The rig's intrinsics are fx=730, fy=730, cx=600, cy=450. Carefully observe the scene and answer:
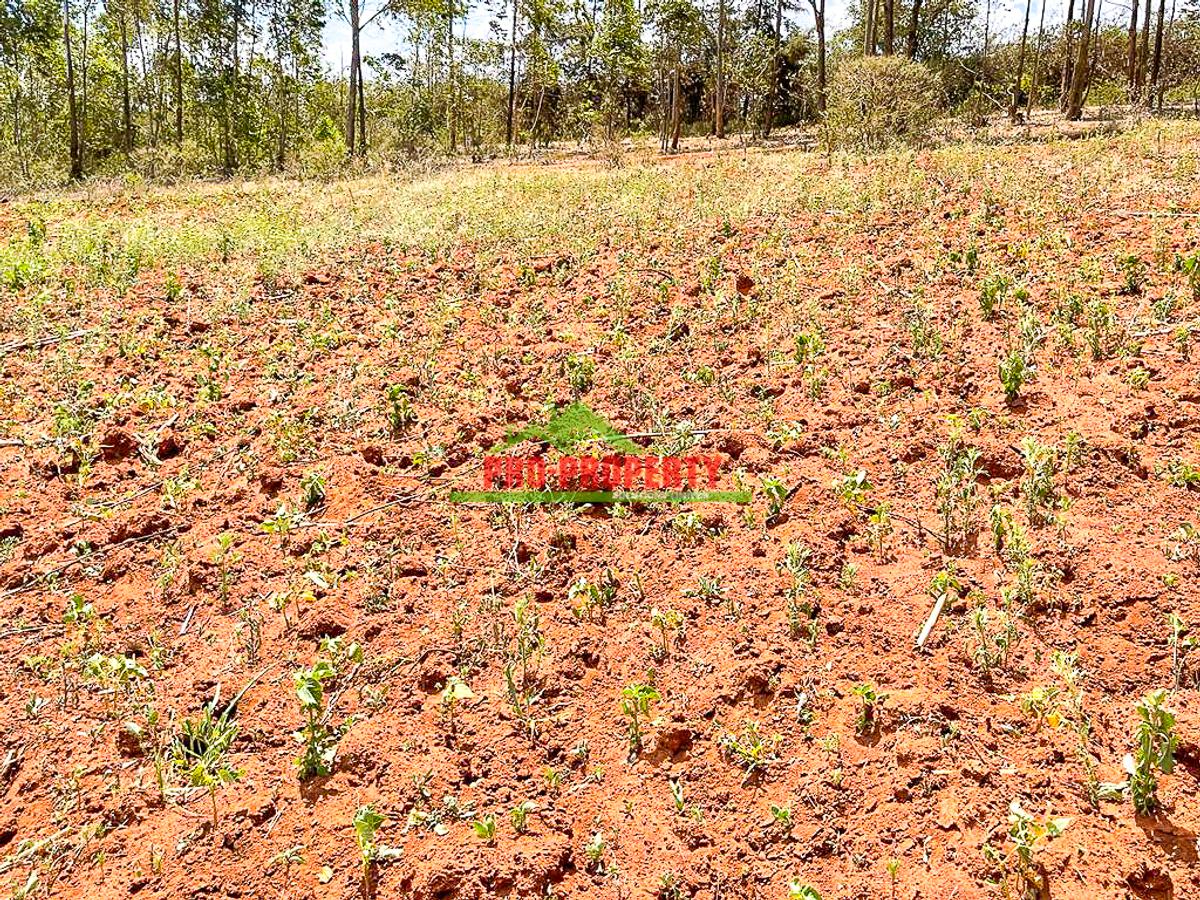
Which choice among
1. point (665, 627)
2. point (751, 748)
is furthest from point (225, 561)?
point (751, 748)

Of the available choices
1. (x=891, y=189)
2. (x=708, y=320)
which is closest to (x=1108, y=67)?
(x=891, y=189)

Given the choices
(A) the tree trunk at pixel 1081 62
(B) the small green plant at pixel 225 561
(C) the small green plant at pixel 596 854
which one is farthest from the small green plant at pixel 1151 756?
(A) the tree trunk at pixel 1081 62

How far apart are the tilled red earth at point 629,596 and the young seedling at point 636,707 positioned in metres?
0.03

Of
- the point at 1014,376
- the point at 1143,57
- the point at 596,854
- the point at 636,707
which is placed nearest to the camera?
the point at 596,854

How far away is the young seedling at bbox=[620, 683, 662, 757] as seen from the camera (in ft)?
8.20

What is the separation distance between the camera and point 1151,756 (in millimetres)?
2076

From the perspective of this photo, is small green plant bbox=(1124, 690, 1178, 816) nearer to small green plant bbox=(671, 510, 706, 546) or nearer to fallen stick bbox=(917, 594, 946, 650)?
fallen stick bbox=(917, 594, 946, 650)

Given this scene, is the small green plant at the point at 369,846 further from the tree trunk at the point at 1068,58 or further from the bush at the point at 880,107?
the tree trunk at the point at 1068,58

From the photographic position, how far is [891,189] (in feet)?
24.5

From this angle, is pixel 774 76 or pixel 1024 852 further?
pixel 774 76

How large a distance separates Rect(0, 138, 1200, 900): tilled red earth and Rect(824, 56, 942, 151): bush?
7280 mm

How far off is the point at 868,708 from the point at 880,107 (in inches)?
495

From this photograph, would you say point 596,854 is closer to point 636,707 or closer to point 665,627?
point 636,707

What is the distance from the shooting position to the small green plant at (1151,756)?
2057 millimetres
